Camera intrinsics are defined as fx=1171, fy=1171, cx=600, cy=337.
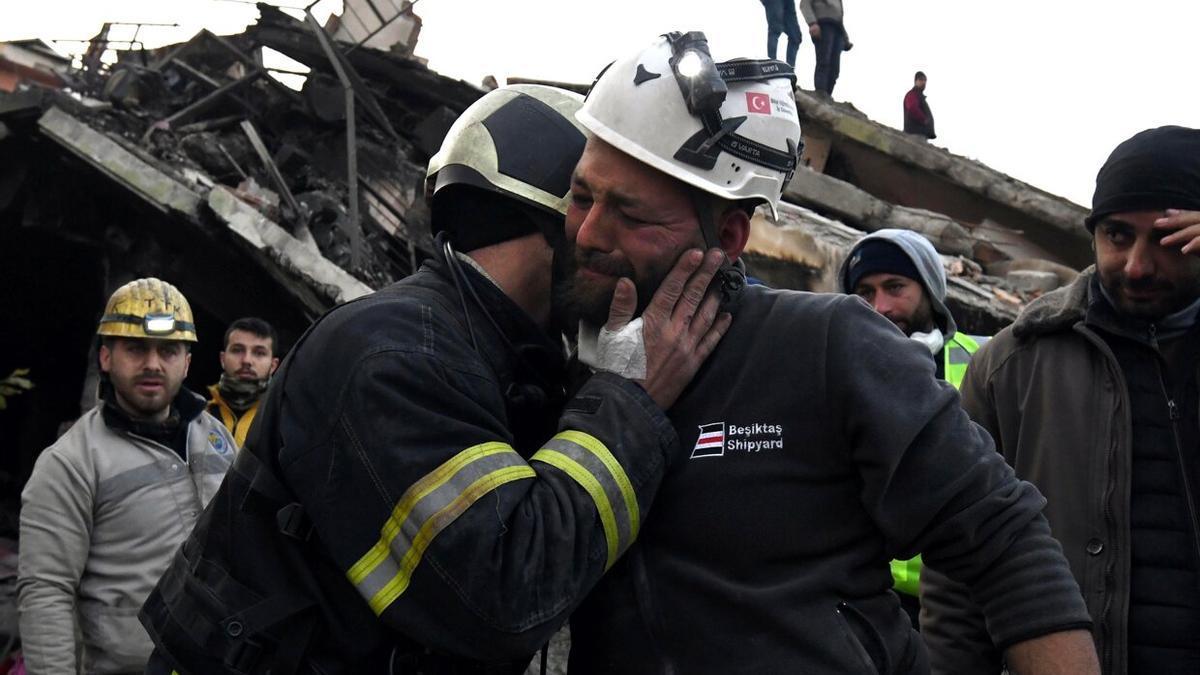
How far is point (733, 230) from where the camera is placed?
1.91 meters

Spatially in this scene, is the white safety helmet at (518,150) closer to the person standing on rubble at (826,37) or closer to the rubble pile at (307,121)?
the rubble pile at (307,121)

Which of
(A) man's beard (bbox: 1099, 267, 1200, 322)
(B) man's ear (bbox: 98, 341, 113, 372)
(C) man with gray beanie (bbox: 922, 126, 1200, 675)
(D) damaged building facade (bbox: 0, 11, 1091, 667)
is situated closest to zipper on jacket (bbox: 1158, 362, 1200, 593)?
(C) man with gray beanie (bbox: 922, 126, 1200, 675)

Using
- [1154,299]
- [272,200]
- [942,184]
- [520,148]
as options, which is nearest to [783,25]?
[942,184]

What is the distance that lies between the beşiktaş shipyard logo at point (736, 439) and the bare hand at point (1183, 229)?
52.6 inches

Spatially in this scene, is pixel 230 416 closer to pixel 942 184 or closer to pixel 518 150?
pixel 518 150

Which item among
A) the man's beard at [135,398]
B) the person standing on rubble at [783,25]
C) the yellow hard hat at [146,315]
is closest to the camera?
the man's beard at [135,398]

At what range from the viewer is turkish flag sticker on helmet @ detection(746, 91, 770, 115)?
1.83 m

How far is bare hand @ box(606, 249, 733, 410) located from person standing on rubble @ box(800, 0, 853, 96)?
983 cm

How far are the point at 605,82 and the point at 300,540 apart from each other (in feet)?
2.86

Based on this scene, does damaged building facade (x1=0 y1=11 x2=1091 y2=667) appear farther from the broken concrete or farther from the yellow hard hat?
the yellow hard hat

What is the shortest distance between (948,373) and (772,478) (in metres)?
2.28

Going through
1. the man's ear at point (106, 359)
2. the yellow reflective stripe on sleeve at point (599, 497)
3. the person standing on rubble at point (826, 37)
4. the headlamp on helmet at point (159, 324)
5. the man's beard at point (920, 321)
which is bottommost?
the man's ear at point (106, 359)

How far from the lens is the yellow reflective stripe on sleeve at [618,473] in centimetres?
163

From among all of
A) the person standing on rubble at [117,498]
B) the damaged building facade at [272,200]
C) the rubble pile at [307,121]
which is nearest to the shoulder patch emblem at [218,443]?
the person standing on rubble at [117,498]
